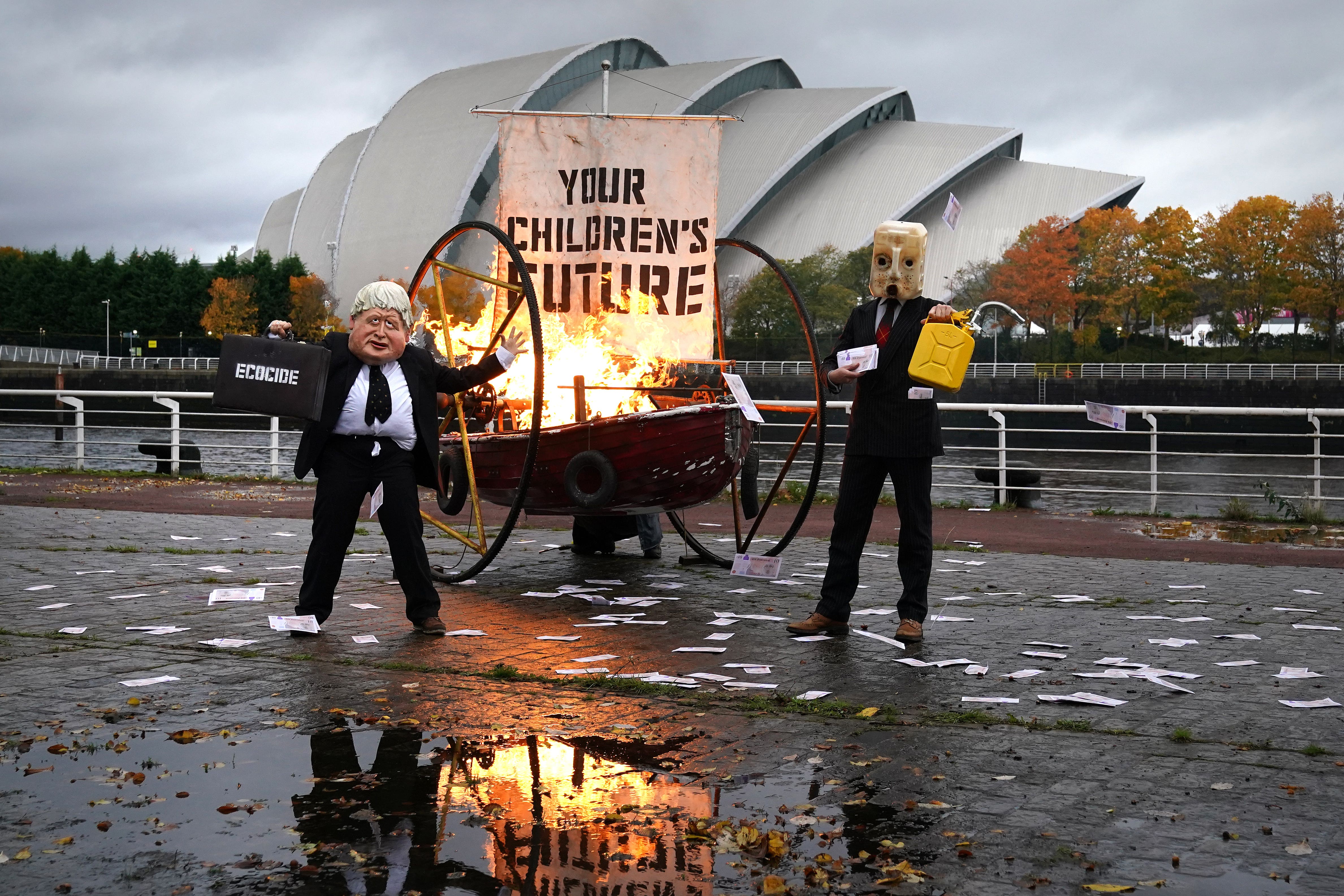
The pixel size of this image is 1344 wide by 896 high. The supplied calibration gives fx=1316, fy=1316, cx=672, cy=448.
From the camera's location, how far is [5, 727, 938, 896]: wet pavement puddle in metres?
3.17

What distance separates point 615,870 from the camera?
322cm

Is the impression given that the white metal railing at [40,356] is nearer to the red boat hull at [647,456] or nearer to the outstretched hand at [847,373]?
the red boat hull at [647,456]

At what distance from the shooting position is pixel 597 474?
8602 millimetres

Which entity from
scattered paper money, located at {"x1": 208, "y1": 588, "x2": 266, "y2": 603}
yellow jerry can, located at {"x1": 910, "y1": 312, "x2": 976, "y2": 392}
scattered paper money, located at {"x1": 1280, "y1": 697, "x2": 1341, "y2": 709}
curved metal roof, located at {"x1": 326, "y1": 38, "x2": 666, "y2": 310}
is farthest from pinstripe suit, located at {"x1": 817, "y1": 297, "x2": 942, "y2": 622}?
curved metal roof, located at {"x1": 326, "y1": 38, "x2": 666, "y2": 310}

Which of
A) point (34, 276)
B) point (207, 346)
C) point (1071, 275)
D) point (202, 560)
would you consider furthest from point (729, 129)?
point (202, 560)

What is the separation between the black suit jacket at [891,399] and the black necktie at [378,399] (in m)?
2.29

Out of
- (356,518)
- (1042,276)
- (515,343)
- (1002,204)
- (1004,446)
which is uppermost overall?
(1002,204)

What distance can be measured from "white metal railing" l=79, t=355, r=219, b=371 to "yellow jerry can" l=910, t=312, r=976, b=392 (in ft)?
227

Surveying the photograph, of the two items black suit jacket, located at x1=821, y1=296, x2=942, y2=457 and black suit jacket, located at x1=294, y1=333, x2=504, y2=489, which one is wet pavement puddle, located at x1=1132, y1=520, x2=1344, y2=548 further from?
black suit jacket, located at x1=294, y1=333, x2=504, y2=489

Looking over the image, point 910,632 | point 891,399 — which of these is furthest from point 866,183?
point 910,632

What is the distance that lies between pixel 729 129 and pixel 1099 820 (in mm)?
84681

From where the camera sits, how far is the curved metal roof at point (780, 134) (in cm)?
8444

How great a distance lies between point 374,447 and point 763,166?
8101cm

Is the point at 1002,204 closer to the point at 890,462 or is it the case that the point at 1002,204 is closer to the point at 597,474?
the point at 597,474
